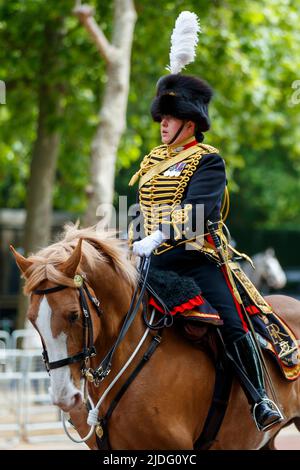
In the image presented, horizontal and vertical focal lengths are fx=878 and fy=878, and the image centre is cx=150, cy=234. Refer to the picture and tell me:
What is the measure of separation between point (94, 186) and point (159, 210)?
6671 millimetres

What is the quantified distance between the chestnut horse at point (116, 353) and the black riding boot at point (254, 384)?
187 millimetres

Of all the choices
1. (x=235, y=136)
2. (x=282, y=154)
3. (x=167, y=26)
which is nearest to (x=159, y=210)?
(x=167, y=26)

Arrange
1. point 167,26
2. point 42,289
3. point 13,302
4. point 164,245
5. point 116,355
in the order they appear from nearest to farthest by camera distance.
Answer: point 42,289
point 116,355
point 164,245
point 167,26
point 13,302

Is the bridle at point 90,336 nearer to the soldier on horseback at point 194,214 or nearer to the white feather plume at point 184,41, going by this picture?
the soldier on horseback at point 194,214

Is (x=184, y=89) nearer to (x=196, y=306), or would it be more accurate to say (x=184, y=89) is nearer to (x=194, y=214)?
(x=194, y=214)

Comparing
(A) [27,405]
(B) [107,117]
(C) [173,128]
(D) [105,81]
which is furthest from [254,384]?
(D) [105,81]

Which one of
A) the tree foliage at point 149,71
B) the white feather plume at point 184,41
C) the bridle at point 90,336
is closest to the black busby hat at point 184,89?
the white feather plume at point 184,41

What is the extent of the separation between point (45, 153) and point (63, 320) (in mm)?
12600

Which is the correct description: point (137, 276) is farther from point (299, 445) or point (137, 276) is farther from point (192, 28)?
point (299, 445)

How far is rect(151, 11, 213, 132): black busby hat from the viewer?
570 cm

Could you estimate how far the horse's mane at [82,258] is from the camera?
192 inches

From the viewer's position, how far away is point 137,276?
17.9 feet

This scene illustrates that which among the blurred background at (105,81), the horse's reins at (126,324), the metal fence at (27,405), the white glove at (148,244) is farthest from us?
the blurred background at (105,81)

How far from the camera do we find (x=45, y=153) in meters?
17.1
